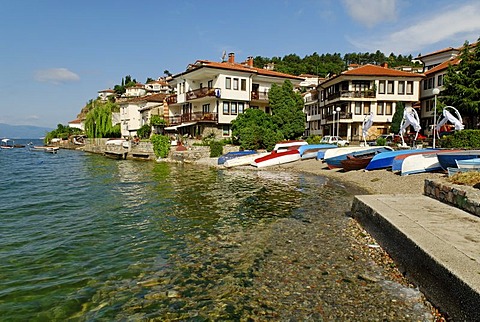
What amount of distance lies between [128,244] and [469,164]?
43.7ft

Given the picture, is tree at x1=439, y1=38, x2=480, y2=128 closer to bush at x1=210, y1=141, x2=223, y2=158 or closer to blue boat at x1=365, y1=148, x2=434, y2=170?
blue boat at x1=365, y1=148, x2=434, y2=170

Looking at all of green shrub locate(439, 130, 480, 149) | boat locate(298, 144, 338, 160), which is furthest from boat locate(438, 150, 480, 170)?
boat locate(298, 144, 338, 160)

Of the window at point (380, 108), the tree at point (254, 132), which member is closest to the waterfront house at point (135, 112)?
the tree at point (254, 132)

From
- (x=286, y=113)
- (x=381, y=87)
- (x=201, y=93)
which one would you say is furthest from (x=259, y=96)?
(x=381, y=87)

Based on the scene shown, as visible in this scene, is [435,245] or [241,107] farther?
[241,107]

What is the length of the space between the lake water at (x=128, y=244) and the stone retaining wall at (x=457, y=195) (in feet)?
12.1

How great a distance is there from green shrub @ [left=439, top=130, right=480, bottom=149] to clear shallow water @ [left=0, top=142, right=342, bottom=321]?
13.1 metres

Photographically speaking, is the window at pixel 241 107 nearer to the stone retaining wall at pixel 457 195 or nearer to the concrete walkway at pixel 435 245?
the stone retaining wall at pixel 457 195

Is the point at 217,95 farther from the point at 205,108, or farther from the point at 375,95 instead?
the point at 375,95

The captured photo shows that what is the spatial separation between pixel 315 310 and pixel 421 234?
2.58 m

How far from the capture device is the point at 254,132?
34.0m

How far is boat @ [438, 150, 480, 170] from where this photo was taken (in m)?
14.4

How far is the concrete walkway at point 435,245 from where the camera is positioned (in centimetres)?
418

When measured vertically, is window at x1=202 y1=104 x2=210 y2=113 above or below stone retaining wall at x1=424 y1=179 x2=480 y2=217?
above
